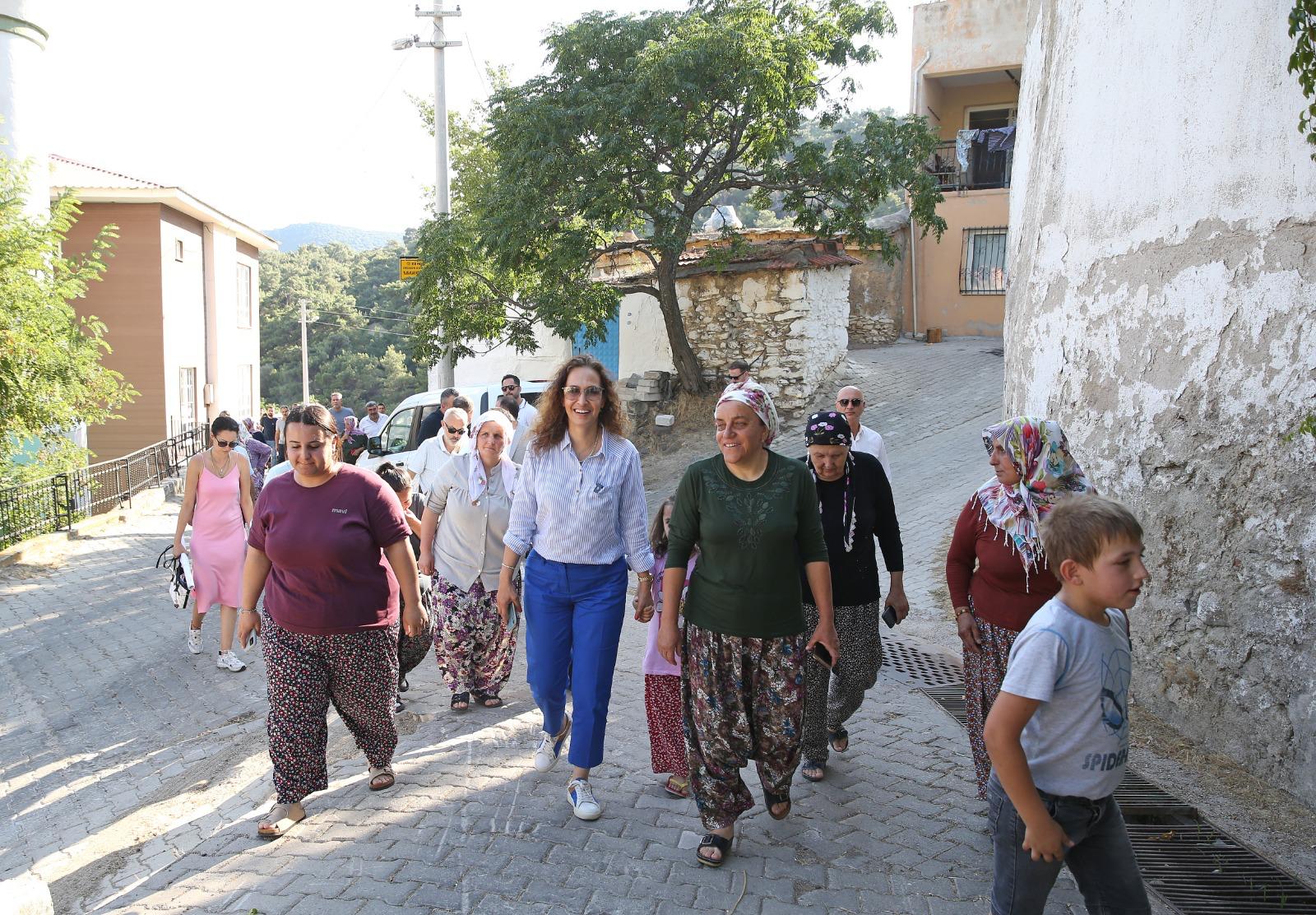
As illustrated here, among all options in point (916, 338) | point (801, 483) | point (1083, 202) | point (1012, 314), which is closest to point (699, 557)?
point (801, 483)

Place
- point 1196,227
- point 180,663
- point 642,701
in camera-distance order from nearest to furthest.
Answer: point 1196,227, point 642,701, point 180,663

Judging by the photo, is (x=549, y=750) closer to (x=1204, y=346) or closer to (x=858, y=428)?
(x=858, y=428)

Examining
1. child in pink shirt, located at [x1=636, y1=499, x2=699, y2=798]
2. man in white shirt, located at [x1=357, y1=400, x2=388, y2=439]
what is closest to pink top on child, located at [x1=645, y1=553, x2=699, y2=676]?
child in pink shirt, located at [x1=636, y1=499, x2=699, y2=798]

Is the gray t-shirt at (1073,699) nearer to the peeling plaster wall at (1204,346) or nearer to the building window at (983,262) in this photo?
the peeling plaster wall at (1204,346)

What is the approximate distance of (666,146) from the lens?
14.9 metres

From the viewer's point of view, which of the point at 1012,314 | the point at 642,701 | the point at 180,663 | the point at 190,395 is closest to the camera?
the point at 642,701

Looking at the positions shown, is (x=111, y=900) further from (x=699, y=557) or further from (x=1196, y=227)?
(x=1196, y=227)

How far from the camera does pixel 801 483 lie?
153 inches

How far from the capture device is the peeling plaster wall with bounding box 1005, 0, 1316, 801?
15.0ft

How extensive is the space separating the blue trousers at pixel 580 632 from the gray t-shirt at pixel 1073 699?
212cm

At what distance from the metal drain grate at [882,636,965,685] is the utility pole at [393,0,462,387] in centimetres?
1190

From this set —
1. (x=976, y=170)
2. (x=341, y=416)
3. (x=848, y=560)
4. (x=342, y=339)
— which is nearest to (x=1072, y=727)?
(x=848, y=560)

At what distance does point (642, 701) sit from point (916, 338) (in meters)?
18.3

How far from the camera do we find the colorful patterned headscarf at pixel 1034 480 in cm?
385
